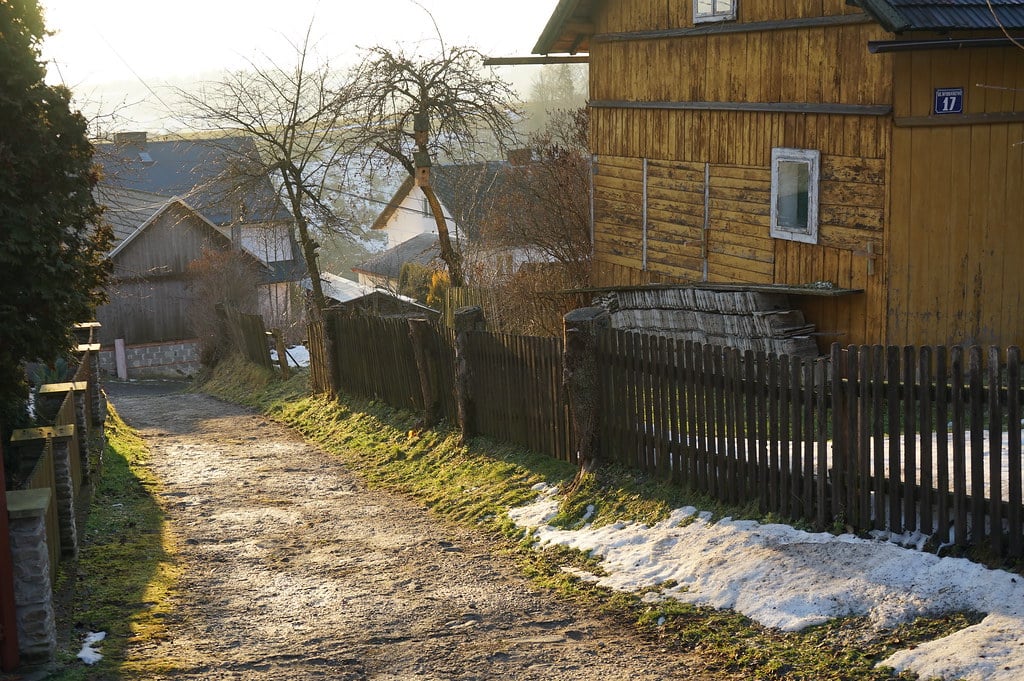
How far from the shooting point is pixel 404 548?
32.4 feet

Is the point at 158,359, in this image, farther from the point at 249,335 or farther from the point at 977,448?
the point at 977,448

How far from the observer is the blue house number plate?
12.7 metres

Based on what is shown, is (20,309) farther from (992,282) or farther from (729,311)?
(992,282)

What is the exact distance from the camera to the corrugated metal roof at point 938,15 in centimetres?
1199

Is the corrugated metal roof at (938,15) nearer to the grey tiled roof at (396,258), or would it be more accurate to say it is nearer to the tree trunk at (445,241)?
the tree trunk at (445,241)

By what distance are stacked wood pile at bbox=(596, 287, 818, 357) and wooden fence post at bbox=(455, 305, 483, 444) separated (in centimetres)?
298

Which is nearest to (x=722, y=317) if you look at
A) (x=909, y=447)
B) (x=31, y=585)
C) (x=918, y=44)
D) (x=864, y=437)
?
(x=918, y=44)

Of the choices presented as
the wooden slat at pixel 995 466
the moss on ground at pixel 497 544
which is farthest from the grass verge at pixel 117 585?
the wooden slat at pixel 995 466

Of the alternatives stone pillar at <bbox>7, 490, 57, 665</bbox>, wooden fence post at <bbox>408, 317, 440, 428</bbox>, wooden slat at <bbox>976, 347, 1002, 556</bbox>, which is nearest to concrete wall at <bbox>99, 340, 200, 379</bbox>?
wooden fence post at <bbox>408, 317, 440, 428</bbox>

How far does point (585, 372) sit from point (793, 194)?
5920mm

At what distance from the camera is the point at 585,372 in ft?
33.6

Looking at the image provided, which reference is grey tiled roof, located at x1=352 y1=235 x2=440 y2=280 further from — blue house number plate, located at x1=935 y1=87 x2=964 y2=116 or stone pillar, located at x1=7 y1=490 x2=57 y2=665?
stone pillar, located at x1=7 y1=490 x2=57 y2=665

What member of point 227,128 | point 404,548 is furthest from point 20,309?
point 227,128

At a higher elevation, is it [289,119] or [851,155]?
[289,119]
